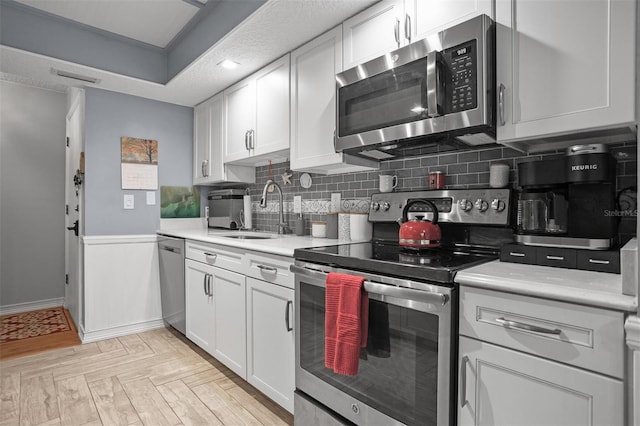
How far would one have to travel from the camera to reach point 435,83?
1429 millimetres

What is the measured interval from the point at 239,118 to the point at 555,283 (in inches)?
102

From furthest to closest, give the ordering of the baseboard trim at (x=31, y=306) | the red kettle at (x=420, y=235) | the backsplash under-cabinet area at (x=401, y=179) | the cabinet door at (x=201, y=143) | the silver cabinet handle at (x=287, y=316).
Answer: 1. the baseboard trim at (x=31, y=306)
2. the cabinet door at (x=201, y=143)
3. the silver cabinet handle at (x=287, y=316)
4. the red kettle at (x=420, y=235)
5. the backsplash under-cabinet area at (x=401, y=179)

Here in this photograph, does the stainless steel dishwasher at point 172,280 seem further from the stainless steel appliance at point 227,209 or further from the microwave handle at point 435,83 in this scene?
the microwave handle at point 435,83

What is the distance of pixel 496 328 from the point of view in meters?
1.10

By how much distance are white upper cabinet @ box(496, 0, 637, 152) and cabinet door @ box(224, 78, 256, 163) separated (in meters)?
1.91

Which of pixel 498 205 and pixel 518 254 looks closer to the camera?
pixel 518 254

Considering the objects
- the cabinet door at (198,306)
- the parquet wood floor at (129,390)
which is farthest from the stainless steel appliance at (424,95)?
the parquet wood floor at (129,390)

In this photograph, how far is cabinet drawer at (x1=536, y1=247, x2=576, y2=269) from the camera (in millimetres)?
1241

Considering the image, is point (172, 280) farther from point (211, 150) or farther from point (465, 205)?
point (465, 205)

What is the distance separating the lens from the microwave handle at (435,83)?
4.67 feet

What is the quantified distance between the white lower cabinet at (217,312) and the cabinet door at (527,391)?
1.39m

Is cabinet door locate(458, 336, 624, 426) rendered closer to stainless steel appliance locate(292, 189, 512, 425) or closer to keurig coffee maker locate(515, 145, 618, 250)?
stainless steel appliance locate(292, 189, 512, 425)

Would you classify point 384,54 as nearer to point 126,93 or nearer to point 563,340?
point 563,340

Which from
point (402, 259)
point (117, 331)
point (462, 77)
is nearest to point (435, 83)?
point (462, 77)
